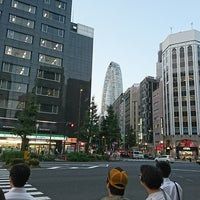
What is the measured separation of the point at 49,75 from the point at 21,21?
14.0 metres

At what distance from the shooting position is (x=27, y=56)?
58.6 meters

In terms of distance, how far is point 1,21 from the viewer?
5647 centimetres

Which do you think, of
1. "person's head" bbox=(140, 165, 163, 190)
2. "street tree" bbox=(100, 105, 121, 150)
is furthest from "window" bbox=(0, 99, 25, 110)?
"person's head" bbox=(140, 165, 163, 190)

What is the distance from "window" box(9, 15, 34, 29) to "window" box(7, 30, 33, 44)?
7.78 feet

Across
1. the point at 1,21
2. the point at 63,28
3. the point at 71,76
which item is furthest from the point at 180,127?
the point at 1,21

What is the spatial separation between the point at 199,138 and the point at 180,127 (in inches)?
258

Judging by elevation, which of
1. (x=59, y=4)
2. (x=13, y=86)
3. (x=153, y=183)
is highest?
(x=59, y=4)

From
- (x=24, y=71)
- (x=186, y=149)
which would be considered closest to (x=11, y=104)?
(x=24, y=71)

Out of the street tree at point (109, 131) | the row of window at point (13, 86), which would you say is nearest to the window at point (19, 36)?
the row of window at point (13, 86)

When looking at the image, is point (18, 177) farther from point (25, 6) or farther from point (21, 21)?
point (25, 6)

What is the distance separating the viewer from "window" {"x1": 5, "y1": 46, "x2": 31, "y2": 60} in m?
56.4

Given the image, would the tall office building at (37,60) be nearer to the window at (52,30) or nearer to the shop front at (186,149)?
the window at (52,30)

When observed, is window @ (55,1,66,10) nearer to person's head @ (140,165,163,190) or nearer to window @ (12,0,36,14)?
window @ (12,0,36,14)

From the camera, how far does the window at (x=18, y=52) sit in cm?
5638
